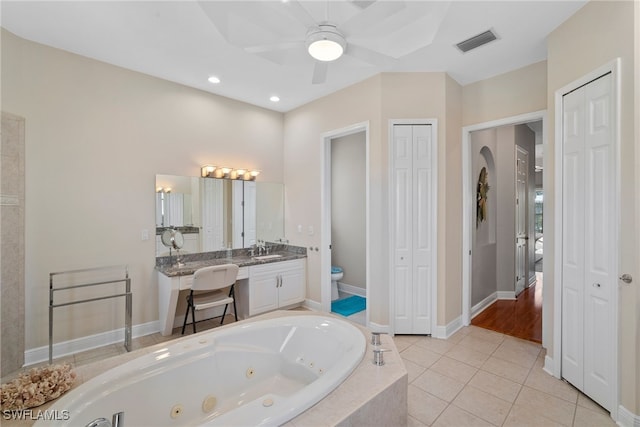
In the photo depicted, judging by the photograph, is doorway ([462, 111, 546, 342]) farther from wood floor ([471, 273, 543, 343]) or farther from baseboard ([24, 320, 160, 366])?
baseboard ([24, 320, 160, 366])

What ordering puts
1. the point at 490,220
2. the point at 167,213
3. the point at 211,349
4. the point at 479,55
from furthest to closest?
the point at 490,220 < the point at 167,213 < the point at 479,55 < the point at 211,349

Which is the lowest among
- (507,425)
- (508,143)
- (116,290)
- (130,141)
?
(507,425)

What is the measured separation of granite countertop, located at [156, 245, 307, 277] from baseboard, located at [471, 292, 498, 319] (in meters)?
2.41

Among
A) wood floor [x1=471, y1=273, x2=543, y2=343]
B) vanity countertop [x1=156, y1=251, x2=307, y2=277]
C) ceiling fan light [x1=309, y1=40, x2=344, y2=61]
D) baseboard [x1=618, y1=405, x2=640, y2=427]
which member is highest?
ceiling fan light [x1=309, y1=40, x2=344, y2=61]

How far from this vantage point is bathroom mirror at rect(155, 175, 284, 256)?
11.4 feet

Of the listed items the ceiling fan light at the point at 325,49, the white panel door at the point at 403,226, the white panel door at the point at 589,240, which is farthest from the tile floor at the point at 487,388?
the ceiling fan light at the point at 325,49

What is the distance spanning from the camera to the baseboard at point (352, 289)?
4783mm

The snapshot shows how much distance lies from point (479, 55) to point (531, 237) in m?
4.16

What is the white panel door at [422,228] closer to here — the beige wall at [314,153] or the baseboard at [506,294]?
the beige wall at [314,153]

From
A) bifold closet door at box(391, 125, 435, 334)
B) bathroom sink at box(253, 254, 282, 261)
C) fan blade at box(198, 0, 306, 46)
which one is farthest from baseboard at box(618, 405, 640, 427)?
bathroom sink at box(253, 254, 282, 261)

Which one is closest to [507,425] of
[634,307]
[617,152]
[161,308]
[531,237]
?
[634,307]

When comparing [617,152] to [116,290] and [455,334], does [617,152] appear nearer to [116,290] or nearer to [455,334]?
[455,334]

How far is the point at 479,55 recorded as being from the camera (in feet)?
9.37

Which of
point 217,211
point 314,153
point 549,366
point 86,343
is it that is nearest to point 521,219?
point 549,366
